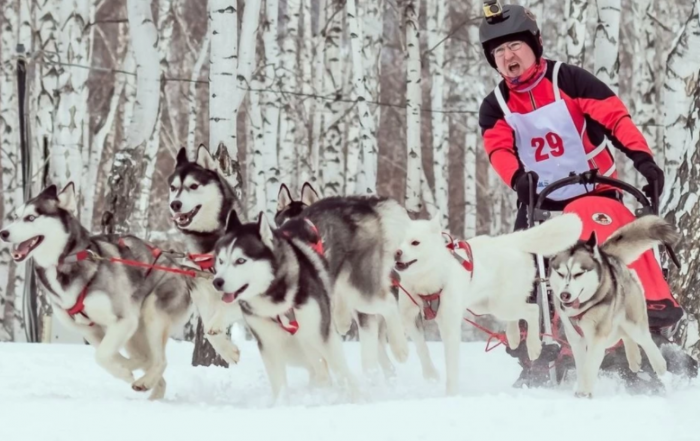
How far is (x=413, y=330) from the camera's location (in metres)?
5.55

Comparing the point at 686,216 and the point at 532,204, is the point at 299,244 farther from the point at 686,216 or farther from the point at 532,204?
the point at 686,216

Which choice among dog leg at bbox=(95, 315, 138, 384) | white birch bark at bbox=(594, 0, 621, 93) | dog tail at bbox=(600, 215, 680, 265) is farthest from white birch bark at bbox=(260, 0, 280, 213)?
dog tail at bbox=(600, 215, 680, 265)

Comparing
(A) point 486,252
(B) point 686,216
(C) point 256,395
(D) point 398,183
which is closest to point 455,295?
(A) point 486,252

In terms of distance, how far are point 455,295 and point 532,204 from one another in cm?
65

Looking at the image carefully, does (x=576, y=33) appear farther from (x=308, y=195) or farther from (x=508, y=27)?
(x=508, y=27)

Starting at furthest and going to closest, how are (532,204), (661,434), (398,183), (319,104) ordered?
(398,183) < (319,104) < (532,204) < (661,434)

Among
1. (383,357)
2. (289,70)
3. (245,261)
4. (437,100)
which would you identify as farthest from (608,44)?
(437,100)

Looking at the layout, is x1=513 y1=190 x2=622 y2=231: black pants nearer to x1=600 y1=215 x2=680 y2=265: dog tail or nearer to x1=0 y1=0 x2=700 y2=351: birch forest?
x1=600 y1=215 x2=680 y2=265: dog tail

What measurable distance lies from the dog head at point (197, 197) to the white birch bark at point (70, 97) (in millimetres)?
4528

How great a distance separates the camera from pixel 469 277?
17.0 ft

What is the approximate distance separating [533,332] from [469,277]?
1.74 feet

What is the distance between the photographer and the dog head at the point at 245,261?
4309 mm

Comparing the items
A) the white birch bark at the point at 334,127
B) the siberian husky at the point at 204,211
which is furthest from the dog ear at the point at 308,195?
the white birch bark at the point at 334,127

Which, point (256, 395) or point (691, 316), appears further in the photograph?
point (691, 316)
